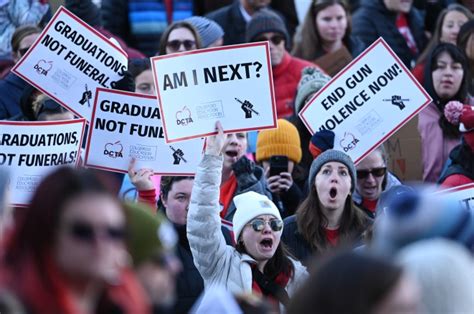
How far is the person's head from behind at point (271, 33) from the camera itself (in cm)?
1170

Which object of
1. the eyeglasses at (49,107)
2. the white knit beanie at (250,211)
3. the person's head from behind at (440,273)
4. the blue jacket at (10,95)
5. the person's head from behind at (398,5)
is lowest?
the person's head from behind at (440,273)

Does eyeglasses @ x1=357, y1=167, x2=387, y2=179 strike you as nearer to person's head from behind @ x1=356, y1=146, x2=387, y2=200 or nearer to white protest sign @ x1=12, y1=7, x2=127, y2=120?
person's head from behind @ x1=356, y1=146, x2=387, y2=200

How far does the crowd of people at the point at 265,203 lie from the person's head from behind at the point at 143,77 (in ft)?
0.04

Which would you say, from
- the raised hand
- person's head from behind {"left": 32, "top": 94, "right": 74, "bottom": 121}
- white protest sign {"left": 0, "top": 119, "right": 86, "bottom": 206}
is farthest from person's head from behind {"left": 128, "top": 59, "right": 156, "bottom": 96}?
the raised hand

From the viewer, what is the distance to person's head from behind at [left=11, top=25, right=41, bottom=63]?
412 inches

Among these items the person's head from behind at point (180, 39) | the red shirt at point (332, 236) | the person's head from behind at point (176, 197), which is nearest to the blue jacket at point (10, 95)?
the person's head from behind at point (180, 39)

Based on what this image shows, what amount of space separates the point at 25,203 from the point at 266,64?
1.69 metres

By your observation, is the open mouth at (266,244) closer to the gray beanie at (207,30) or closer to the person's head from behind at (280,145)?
the person's head from behind at (280,145)

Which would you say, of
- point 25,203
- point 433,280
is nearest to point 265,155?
point 25,203

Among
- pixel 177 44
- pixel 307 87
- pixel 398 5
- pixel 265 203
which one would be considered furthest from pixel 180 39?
pixel 265 203

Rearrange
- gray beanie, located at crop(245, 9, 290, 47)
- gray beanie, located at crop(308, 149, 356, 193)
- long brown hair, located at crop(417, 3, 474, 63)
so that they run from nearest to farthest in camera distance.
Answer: gray beanie, located at crop(308, 149, 356, 193) < gray beanie, located at crop(245, 9, 290, 47) < long brown hair, located at crop(417, 3, 474, 63)

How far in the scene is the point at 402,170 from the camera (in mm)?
10602

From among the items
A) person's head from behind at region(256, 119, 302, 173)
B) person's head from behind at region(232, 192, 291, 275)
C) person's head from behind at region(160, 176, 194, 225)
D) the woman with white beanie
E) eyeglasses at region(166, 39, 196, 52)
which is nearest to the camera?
the woman with white beanie

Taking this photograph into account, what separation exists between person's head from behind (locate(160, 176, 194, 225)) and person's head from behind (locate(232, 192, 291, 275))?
53cm
